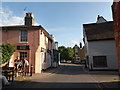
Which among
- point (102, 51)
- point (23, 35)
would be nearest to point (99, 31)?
point (102, 51)

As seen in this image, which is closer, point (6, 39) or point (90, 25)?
point (6, 39)

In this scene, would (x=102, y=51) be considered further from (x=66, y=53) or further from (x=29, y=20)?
(x=66, y=53)

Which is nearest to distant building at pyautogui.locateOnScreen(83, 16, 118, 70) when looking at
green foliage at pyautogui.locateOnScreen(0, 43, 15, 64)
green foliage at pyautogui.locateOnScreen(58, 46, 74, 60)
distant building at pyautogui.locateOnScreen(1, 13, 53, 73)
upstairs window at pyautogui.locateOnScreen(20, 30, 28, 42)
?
distant building at pyautogui.locateOnScreen(1, 13, 53, 73)

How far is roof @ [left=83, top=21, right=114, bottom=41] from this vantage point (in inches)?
825

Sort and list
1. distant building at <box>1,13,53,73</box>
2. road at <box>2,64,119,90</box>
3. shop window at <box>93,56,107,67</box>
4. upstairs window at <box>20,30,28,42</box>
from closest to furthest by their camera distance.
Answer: road at <box>2,64,119,90</box> → distant building at <box>1,13,53,73</box> → upstairs window at <box>20,30,28,42</box> → shop window at <box>93,56,107,67</box>

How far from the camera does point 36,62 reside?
16438mm

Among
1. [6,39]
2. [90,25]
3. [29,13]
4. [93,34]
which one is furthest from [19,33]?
[90,25]

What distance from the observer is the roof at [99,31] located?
20967 mm

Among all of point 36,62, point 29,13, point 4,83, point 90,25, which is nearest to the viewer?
point 4,83

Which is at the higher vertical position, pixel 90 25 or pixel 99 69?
pixel 90 25

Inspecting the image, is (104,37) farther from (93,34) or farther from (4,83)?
(4,83)

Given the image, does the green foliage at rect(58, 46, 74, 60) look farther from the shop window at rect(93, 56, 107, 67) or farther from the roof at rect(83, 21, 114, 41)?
the shop window at rect(93, 56, 107, 67)

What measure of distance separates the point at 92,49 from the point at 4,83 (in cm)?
1575

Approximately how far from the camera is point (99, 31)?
22.7 metres
